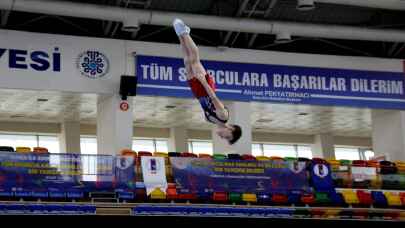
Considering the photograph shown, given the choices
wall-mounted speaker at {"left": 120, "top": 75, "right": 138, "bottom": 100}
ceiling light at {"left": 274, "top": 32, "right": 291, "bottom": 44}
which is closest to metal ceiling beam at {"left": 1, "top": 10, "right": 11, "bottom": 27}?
wall-mounted speaker at {"left": 120, "top": 75, "right": 138, "bottom": 100}

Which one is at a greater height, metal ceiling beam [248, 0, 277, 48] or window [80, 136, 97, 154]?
metal ceiling beam [248, 0, 277, 48]

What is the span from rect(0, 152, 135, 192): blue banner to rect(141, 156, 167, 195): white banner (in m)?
0.41

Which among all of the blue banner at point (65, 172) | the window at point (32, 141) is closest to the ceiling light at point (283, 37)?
the blue banner at point (65, 172)

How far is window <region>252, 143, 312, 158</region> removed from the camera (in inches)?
1544

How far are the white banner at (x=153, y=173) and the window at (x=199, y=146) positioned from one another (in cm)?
1329

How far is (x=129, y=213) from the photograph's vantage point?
2358cm

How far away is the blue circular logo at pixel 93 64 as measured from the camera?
26.7 metres

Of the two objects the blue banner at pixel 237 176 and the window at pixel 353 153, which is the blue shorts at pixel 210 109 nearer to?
the blue banner at pixel 237 176

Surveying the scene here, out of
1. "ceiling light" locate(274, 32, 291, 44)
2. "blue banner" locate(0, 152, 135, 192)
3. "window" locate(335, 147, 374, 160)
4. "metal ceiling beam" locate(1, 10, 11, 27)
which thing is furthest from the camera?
"window" locate(335, 147, 374, 160)

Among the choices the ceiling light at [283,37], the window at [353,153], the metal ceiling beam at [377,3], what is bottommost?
the window at [353,153]

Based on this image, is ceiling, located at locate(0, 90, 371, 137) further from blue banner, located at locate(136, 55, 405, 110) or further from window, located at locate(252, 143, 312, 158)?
window, located at locate(252, 143, 312, 158)

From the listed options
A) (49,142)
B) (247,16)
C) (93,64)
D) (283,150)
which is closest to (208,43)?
(247,16)

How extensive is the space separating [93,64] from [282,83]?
Answer: 7.26 metres

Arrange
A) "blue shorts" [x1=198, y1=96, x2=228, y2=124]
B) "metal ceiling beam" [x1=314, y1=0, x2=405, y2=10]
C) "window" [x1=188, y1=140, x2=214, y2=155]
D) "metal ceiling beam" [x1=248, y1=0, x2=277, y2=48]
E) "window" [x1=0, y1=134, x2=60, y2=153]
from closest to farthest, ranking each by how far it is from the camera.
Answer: "blue shorts" [x1=198, y1=96, x2=228, y2=124] < "metal ceiling beam" [x1=314, y1=0, x2=405, y2=10] < "metal ceiling beam" [x1=248, y1=0, x2=277, y2=48] < "window" [x1=0, y1=134, x2=60, y2=153] < "window" [x1=188, y1=140, x2=214, y2=155]
